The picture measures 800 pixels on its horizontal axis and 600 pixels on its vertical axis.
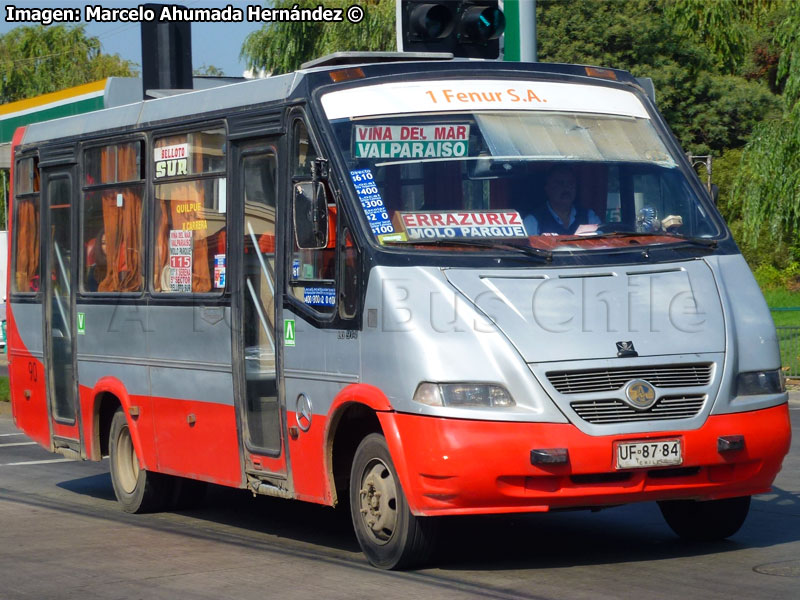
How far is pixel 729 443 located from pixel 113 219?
5.43 m

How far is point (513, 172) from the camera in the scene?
27.7 feet

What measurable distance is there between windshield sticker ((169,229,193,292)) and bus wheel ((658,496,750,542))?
356 cm

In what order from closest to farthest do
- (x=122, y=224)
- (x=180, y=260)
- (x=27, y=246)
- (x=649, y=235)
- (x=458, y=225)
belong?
(x=458, y=225) → (x=649, y=235) → (x=180, y=260) → (x=122, y=224) → (x=27, y=246)

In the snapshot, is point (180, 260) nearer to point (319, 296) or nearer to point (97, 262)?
point (97, 262)

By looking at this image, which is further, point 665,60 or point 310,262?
point 665,60

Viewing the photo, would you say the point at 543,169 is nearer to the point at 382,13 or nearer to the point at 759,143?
the point at 759,143

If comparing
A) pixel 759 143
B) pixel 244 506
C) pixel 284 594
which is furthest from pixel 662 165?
pixel 759 143

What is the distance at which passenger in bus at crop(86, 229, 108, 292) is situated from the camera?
11.4 metres

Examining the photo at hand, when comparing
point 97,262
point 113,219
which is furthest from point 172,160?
point 97,262

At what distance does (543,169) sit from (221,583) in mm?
2915

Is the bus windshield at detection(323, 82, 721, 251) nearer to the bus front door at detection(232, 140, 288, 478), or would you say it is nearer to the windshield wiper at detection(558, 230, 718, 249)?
the windshield wiper at detection(558, 230, 718, 249)

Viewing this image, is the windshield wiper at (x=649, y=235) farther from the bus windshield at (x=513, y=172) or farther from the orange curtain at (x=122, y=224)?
the orange curtain at (x=122, y=224)

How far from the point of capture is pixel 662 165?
888 cm

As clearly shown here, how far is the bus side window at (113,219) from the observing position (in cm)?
1095
